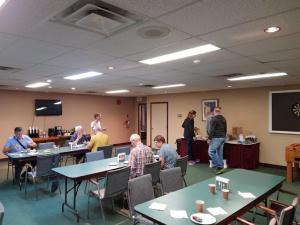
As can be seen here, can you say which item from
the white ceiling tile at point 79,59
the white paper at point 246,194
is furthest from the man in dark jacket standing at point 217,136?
the white ceiling tile at point 79,59

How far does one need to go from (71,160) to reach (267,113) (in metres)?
6.14

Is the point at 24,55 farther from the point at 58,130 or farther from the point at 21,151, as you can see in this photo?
the point at 58,130

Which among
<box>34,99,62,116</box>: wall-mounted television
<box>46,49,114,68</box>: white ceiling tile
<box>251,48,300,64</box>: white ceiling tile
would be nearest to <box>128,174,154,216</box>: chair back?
<box>46,49,114,68</box>: white ceiling tile

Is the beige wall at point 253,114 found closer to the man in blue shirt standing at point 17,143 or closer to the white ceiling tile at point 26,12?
the man in blue shirt standing at point 17,143

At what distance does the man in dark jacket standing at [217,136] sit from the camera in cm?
573

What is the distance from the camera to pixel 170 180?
121 inches

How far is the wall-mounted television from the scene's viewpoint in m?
8.20

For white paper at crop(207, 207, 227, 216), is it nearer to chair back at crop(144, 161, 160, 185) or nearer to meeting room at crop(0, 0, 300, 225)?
meeting room at crop(0, 0, 300, 225)

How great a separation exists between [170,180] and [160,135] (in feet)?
4.37

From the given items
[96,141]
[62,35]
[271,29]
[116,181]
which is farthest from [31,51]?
[96,141]

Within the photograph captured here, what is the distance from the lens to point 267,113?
22.0 ft

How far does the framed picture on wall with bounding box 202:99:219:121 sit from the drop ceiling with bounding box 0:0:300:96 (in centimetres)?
394

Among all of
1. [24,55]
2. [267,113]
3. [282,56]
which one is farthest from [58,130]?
[282,56]

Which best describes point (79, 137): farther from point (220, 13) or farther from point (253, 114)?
point (220, 13)
